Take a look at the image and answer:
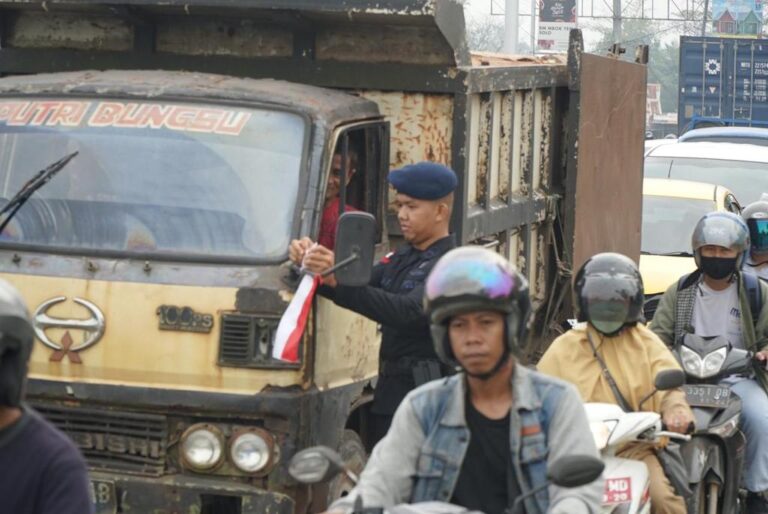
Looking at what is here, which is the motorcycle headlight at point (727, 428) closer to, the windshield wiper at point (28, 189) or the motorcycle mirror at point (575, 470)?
the windshield wiper at point (28, 189)

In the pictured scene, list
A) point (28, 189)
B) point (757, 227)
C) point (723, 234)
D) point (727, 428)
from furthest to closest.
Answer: point (757, 227) → point (723, 234) → point (727, 428) → point (28, 189)

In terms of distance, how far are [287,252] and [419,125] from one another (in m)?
1.32

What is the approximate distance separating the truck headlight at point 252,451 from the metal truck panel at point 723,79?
32.3 m

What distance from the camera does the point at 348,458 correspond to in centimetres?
749

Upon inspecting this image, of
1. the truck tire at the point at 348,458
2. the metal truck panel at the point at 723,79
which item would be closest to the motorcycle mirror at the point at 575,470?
the truck tire at the point at 348,458

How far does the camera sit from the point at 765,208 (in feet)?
32.2

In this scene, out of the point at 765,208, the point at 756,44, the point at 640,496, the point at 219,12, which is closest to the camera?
the point at 640,496

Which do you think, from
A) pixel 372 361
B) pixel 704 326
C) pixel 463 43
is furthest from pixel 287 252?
pixel 704 326

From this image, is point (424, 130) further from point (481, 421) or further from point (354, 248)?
point (481, 421)

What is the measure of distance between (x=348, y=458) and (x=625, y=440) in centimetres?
154

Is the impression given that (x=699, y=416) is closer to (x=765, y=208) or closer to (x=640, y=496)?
(x=640, y=496)

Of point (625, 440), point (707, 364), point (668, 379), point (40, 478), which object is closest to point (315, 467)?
point (40, 478)

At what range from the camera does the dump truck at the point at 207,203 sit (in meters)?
6.86

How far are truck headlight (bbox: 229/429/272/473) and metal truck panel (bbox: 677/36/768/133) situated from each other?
1274 inches
